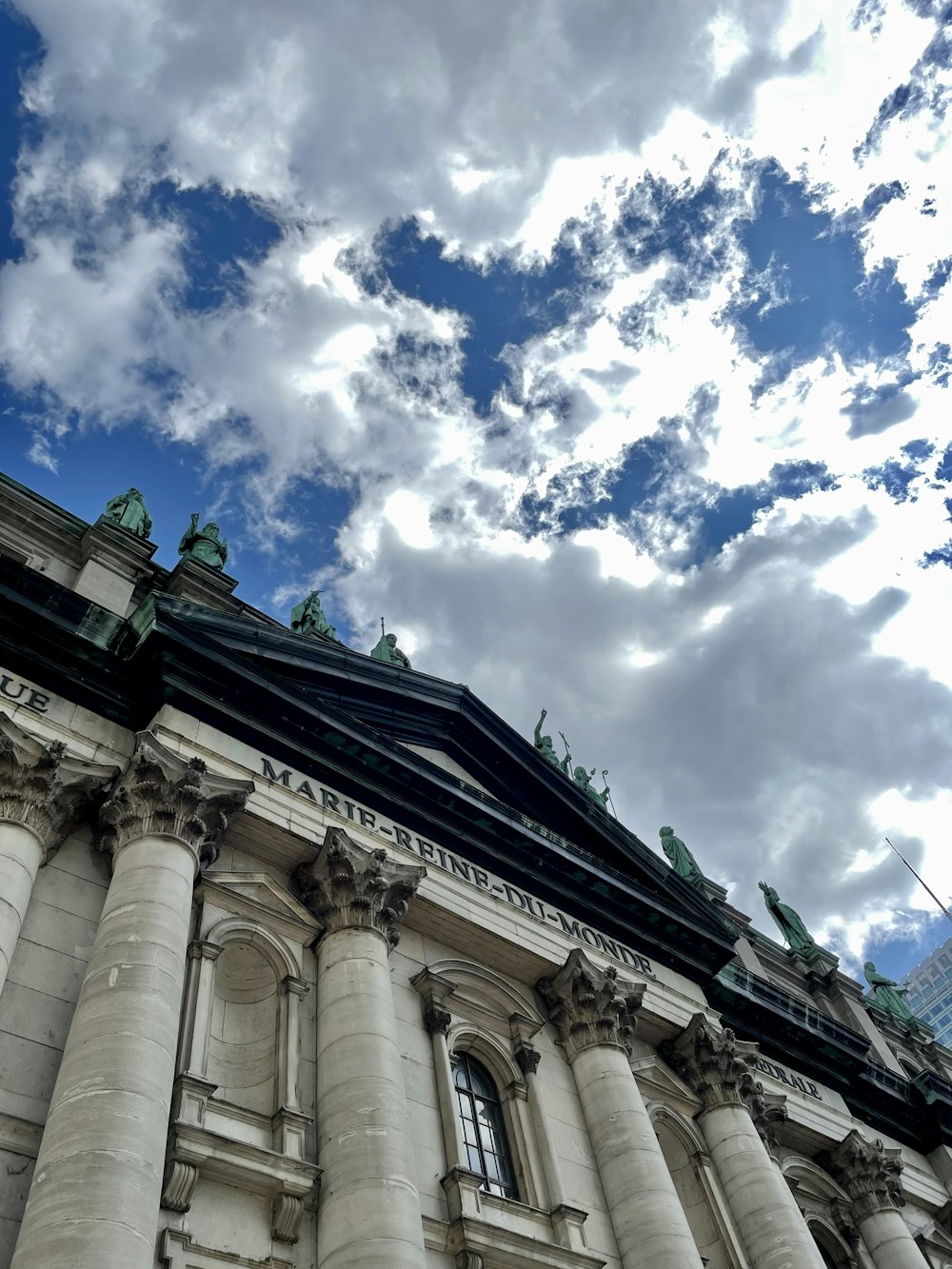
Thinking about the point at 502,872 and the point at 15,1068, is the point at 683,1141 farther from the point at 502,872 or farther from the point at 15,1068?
the point at 15,1068

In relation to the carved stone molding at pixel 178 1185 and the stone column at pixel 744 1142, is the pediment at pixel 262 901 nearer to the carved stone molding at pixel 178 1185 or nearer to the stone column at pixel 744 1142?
the carved stone molding at pixel 178 1185

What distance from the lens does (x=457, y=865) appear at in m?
23.5

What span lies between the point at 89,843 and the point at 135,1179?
6.67 m

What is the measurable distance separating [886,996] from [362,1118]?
38054 millimetres

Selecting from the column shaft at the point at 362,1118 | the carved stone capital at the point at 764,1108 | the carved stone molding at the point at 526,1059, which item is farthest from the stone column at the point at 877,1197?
the column shaft at the point at 362,1118

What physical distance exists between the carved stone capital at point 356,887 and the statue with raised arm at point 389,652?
383 inches

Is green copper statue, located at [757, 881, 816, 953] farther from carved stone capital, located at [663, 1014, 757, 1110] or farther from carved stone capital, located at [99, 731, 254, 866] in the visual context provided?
carved stone capital, located at [99, 731, 254, 866]

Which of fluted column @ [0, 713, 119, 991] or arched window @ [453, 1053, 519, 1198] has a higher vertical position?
fluted column @ [0, 713, 119, 991]

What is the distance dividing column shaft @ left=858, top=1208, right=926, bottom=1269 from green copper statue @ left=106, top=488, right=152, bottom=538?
26.5 meters

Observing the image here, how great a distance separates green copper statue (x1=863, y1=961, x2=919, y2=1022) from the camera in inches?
1796

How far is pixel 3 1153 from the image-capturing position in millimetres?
13031

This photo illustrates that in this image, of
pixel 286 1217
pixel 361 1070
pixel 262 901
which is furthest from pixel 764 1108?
pixel 286 1217

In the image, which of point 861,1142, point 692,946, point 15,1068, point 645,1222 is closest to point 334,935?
point 15,1068

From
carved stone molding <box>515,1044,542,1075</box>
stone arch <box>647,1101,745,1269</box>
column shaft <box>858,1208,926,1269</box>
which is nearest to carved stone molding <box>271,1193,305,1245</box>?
carved stone molding <box>515,1044,542,1075</box>
